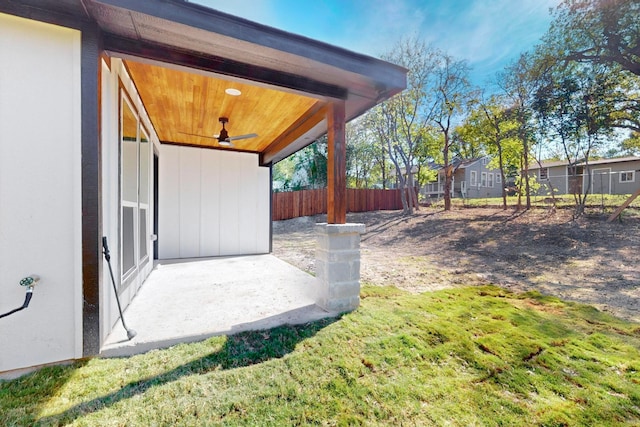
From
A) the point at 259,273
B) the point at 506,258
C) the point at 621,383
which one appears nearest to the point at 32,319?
the point at 259,273

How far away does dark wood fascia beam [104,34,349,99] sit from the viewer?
2.14 meters

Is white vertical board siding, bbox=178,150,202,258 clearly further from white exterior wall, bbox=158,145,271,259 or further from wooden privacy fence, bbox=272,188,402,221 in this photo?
wooden privacy fence, bbox=272,188,402,221

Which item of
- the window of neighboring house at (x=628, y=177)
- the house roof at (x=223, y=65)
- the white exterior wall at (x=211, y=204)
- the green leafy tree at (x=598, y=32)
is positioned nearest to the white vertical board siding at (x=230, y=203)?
the white exterior wall at (x=211, y=204)

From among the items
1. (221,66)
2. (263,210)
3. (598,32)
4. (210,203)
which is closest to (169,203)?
(210,203)

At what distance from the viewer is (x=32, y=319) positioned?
6.05 ft

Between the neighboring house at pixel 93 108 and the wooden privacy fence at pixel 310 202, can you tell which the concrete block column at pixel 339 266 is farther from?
the wooden privacy fence at pixel 310 202

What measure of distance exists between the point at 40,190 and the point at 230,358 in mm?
1790

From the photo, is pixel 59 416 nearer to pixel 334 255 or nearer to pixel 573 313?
pixel 334 255

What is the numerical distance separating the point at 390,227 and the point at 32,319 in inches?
Result: 408

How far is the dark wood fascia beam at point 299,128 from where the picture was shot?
11.2 ft

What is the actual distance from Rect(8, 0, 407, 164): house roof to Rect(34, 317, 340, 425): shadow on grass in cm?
237

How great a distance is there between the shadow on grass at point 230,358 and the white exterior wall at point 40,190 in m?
0.42

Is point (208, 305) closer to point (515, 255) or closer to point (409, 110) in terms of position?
point (515, 255)

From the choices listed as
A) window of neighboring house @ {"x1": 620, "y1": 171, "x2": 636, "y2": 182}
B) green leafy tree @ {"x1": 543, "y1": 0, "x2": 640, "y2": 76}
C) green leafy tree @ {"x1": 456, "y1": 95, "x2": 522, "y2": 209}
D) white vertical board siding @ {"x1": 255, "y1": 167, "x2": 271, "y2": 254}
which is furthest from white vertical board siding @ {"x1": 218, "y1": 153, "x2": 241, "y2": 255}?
window of neighboring house @ {"x1": 620, "y1": 171, "x2": 636, "y2": 182}
